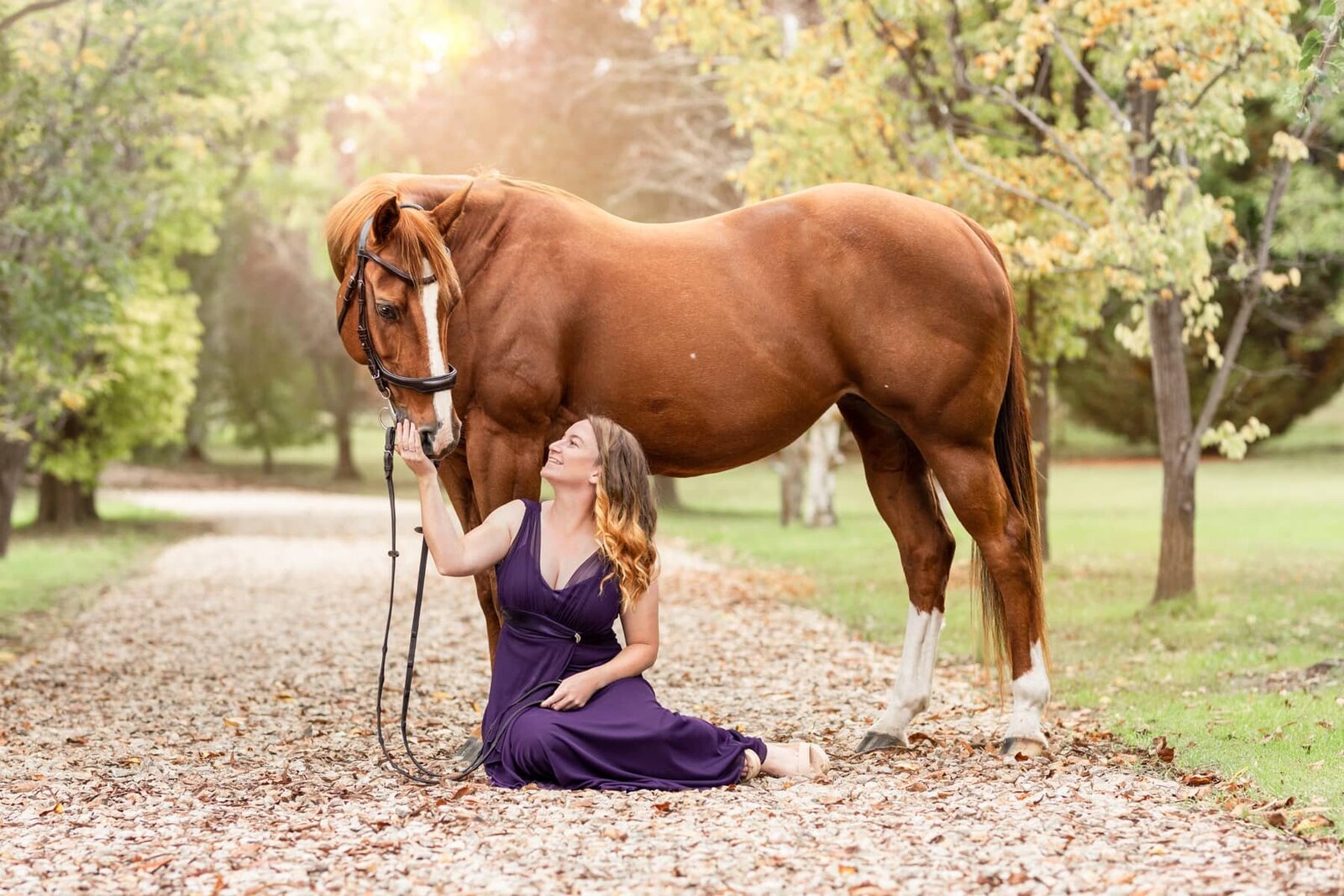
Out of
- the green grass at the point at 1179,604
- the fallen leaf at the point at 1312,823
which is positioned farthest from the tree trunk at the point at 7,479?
the fallen leaf at the point at 1312,823

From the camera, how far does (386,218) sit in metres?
4.86

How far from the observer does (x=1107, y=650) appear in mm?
8625

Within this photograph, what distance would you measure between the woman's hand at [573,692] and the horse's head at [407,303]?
97cm

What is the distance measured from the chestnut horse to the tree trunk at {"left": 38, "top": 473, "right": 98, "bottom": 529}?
17.1 meters

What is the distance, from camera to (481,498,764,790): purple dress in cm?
484

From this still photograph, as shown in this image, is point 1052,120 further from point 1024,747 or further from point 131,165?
point 131,165

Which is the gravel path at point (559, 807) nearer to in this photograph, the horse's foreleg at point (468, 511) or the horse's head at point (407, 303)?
the horse's foreleg at point (468, 511)

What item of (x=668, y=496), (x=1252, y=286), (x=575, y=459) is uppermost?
(x=1252, y=286)

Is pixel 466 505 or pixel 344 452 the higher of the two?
pixel 466 505

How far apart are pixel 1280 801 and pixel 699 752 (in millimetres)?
2005

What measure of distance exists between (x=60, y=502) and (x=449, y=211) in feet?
58.6

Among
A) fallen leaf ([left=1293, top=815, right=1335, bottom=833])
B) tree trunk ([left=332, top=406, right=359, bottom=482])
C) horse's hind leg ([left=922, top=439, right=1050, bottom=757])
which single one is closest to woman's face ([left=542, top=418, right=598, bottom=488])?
horse's hind leg ([left=922, top=439, right=1050, bottom=757])

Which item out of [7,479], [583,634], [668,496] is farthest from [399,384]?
[668,496]

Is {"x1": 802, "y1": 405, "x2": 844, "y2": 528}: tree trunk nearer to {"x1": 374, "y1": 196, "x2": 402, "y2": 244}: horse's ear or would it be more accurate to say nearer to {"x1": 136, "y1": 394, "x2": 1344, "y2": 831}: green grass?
{"x1": 136, "y1": 394, "x2": 1344, "y2": 831}: green grass
